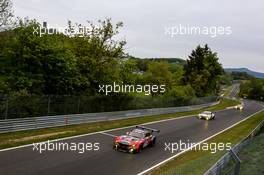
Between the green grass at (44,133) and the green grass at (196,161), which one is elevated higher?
the green grass at (44,133)

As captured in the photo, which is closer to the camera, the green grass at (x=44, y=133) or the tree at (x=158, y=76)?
the green grass at (x=44, y=133)

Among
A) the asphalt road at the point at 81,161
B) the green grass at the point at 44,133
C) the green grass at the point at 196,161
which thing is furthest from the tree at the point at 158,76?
the asphalt road at the point at 81,161

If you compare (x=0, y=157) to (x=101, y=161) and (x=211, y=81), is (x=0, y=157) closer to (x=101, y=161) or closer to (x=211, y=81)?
(x=101, y=161)

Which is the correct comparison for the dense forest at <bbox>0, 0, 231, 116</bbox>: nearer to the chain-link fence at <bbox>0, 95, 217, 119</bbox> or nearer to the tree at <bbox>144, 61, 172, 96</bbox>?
the chain-link fence at <bbox>0, 95, 217, 119</bbox>

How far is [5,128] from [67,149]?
196 inches

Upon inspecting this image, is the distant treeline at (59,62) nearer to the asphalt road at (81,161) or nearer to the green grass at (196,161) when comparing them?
the asphalt road at (81,161)

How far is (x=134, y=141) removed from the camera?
19.5 meters

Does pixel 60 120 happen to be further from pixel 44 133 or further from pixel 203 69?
pixel 203 69

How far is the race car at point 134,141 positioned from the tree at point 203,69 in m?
67.4


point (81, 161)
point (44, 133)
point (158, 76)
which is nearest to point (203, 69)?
point (158, 76)

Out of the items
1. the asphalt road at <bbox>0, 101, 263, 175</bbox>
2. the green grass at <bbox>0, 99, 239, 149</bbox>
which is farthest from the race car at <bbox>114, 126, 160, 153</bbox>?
the green grass at <bbox>0, 99, 239, 149</bbox>

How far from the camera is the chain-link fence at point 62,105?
2203cm

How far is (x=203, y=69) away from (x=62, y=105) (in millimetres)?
68400

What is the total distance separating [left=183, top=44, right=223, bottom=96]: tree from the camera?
290ft
